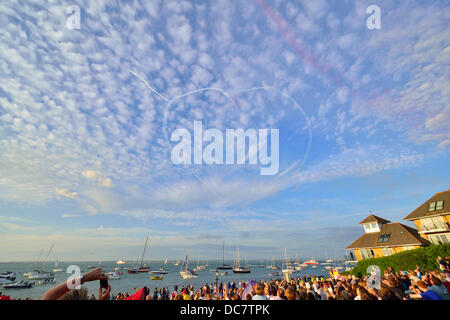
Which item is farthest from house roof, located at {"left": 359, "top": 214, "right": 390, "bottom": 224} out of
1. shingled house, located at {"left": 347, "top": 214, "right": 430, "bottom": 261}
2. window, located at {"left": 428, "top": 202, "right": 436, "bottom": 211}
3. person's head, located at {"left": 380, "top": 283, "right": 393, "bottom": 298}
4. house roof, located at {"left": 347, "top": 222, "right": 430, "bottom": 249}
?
person's head, located at {"left": 380, "top": 283, "right": 393, "bottom": 298}

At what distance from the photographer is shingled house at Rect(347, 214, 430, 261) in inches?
1351

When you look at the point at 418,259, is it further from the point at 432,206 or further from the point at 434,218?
the point at 432,206

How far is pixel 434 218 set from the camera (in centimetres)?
3362

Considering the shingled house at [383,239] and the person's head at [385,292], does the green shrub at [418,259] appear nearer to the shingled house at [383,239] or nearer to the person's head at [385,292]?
the shingled house at [383,239]

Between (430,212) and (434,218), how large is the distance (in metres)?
1.52

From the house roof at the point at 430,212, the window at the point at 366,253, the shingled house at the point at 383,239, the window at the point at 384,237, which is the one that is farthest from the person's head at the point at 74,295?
the house roof at the point at 430,212

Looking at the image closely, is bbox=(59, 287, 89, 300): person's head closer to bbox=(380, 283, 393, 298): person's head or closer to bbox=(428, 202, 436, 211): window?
bbox=(380, 283, 393, 298): person's head

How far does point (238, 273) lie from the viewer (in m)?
128

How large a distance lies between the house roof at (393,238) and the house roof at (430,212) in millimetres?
2999

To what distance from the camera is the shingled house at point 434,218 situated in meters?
32.1

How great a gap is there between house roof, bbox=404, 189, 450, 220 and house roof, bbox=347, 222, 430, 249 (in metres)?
3.00

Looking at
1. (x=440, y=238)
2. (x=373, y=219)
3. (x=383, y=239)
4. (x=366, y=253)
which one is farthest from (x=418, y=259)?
(x=373, y=219)
